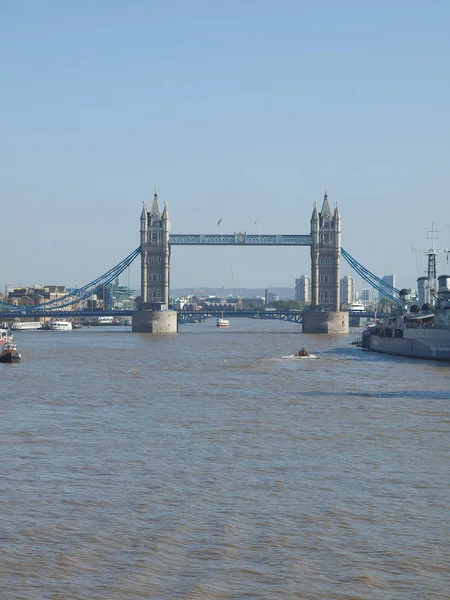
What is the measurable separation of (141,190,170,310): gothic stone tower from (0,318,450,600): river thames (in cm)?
12388

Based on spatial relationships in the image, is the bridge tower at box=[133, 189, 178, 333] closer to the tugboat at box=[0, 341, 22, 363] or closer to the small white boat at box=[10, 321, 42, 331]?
the small white boat at box=[10, 321, 42, 331]

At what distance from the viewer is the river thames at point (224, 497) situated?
17203mm

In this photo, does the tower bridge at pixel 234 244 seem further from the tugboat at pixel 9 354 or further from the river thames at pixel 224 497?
the river thames at pixel 224 497

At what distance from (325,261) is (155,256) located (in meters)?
30.4

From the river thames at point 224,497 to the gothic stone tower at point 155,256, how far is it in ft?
406

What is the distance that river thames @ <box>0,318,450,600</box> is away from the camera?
17.2 m

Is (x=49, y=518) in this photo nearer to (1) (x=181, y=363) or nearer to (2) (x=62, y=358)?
(1) (x=181, y=363)

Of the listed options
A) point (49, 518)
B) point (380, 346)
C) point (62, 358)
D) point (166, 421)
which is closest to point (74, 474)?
point (49, 518)

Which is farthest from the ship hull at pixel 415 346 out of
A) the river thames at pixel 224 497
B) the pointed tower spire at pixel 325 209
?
the pointed tower spire at pixel 325 209

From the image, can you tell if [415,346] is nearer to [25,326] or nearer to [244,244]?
[244,244]

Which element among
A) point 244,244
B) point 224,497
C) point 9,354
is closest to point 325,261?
point 244,244

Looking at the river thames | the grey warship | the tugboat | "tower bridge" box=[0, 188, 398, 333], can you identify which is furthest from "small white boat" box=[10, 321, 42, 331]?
the river thames

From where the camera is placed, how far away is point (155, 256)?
174500 millimetres

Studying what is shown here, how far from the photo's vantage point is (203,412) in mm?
40844
